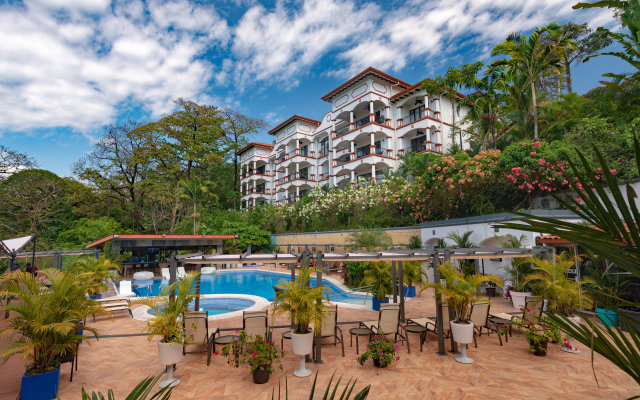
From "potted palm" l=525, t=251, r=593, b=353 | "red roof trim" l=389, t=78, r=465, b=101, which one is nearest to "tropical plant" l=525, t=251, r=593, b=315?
"potted palm" l=525, t=251, r=593, b=353

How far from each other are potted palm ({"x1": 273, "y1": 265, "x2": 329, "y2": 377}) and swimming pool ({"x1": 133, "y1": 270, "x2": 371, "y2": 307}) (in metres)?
7.66

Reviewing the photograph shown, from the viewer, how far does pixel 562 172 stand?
14484 mm

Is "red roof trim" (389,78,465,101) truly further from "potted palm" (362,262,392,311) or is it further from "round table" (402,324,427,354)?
"round table" (402,324,427,354)

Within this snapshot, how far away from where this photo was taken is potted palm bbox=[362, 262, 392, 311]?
11906mm

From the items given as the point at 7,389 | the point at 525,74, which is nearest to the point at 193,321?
the point at 7,389

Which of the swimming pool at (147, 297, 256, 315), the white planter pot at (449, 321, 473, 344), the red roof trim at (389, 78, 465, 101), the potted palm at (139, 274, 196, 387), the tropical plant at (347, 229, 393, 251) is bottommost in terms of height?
the swimming pool at (147, 297, 256, 315)

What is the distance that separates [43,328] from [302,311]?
452cm

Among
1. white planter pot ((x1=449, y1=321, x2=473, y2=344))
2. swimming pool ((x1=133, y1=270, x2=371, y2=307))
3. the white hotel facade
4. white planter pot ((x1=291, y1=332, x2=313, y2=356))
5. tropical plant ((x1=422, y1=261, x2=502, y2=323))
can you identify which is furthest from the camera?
the white hotel facade

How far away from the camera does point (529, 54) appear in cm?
1797

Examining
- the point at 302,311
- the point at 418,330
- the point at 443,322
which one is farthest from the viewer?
the point at 443,322

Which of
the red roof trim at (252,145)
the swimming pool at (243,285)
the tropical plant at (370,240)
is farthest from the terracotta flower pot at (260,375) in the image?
the red roof trim at (252,145)

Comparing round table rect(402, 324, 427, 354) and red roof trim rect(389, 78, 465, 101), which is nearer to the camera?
round table rect(402, 324, 427, 354)

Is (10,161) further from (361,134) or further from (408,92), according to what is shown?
(408,92)

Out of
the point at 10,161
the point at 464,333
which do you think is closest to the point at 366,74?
the point at 464,333
